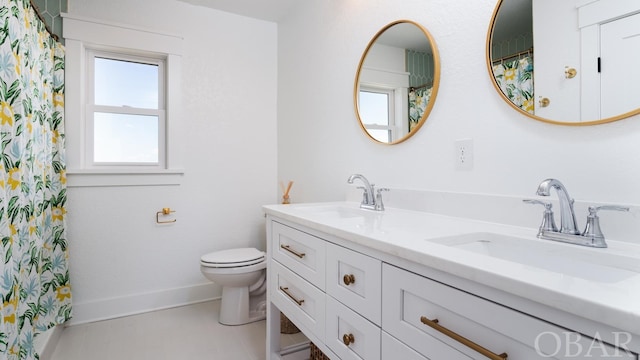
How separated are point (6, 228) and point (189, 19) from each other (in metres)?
2.05

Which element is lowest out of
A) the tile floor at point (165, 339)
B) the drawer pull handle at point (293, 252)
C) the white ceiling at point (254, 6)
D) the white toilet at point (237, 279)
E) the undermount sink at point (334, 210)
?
the tile floor at point (165, 339)

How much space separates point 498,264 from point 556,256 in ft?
1.21

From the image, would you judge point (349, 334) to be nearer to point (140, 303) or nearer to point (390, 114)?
point (390, 114)

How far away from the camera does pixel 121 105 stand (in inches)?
99.5

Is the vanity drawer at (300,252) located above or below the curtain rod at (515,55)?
below

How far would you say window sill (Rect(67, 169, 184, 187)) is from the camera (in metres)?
2.30

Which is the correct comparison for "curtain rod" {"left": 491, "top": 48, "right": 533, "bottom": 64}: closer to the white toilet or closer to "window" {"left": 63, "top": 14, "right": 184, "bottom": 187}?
the white toilet

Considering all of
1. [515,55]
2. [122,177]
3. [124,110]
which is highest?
[124,110]

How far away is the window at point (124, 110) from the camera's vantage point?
7.99 feet

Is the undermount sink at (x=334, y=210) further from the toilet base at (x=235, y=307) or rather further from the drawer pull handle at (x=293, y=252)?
the toilet base at (x=235, y=307)

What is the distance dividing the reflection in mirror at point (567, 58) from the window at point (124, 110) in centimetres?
243

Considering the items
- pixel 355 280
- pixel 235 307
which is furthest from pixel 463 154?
pixel 235 307

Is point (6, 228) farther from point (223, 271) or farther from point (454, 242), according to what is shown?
point (454, 242)

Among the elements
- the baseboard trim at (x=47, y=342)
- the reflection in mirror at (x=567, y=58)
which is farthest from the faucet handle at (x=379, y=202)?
the baseboard trim at (x=47, y=342)
